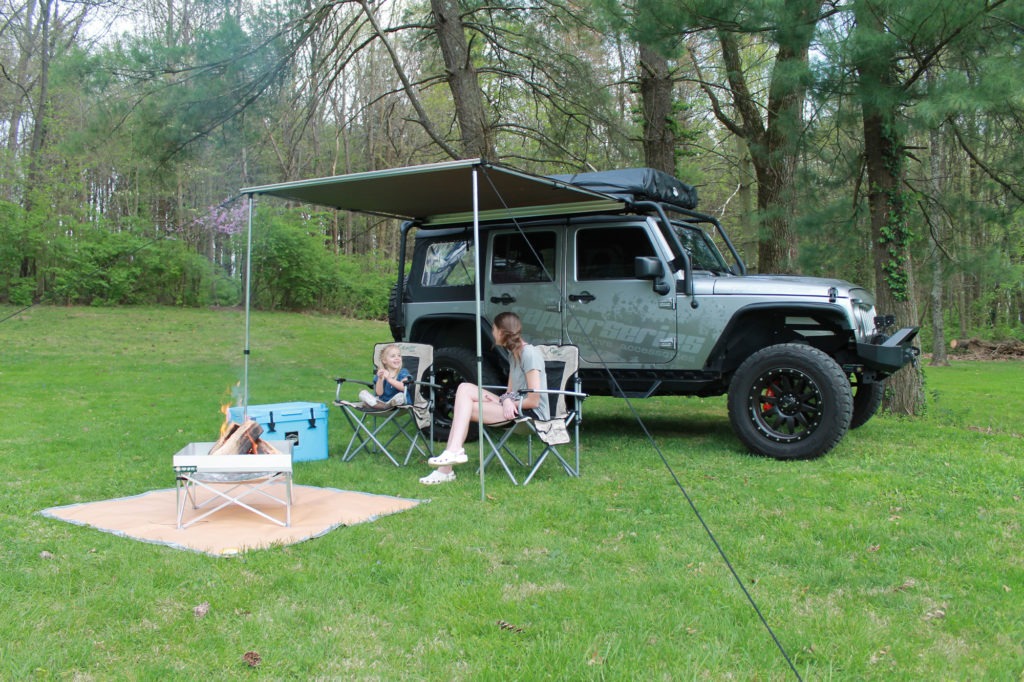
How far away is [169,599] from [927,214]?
8.19m

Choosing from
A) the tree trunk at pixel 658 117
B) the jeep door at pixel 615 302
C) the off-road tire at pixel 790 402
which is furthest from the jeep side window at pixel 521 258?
the tree trunk at pixel 658 117

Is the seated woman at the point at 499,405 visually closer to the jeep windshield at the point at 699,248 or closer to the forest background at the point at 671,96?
the jeep windshield at the point at 699,248

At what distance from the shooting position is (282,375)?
12086 millimetres

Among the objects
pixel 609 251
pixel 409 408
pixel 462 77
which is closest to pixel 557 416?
pixel 409 408

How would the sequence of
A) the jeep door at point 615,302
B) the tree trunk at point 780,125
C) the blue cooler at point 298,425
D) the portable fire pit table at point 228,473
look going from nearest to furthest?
the portable fire pit table at point 228,473 → the blue cooler at point 298,425 → the jeep door at point 615,302 → the tree trunk at point 780,125

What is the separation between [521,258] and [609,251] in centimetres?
81

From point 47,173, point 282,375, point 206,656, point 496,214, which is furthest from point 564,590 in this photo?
point 47,173

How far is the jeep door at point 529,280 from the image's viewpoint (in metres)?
6.80

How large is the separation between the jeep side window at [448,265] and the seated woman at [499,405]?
164cm

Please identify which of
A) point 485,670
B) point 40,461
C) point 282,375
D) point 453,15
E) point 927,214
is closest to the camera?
point 485,670

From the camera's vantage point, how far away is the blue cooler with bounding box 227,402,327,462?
612 centimetres

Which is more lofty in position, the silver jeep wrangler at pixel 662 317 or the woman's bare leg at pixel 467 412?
the silver jeep wrangler at pixel 662 317

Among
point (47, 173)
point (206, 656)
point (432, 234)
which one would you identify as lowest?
point (206, 656)

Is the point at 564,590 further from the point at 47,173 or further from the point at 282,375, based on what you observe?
the point at 47,173
